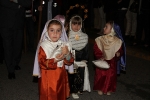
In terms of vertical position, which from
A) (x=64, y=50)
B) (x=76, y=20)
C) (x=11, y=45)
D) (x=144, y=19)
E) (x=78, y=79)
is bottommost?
(x=78, y=79)

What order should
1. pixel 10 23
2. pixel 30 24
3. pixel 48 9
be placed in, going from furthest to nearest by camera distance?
pixel 30 24 < pixel 48 9 < pixel 10 23

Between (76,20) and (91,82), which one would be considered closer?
(76,20)

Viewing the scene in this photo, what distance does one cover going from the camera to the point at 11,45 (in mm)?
5656

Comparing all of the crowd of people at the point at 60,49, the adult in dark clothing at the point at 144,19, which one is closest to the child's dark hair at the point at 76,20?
the crowd of people at the point at 60,49

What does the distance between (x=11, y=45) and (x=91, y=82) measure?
1.81 metres

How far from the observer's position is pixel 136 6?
9734 millimetres

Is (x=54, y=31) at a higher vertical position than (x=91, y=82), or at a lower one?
higher

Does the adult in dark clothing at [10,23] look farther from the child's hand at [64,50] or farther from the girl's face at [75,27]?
the child's hand at [64,50]

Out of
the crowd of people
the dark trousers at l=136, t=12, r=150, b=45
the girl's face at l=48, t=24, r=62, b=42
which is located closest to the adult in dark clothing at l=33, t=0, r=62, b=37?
the crowd of people

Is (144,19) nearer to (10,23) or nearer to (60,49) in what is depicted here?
(10,23)

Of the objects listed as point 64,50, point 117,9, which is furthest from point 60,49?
point 117,9

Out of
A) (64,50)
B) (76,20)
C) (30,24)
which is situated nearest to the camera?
(64,50)

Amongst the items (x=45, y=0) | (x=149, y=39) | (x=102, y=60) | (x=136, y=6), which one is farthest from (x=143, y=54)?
(x=102, y=60)

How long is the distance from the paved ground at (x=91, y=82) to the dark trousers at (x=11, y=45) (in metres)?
0.36
